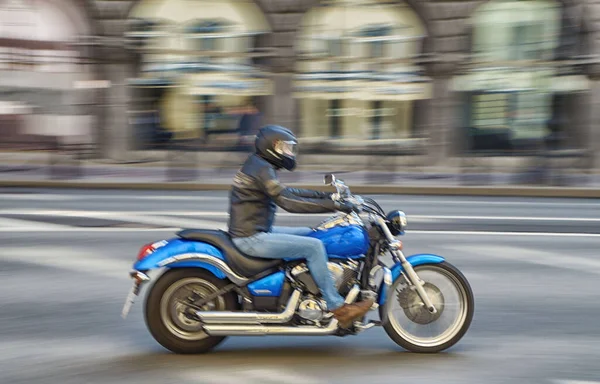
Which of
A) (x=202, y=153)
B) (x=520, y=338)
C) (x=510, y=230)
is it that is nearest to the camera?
(x=520, y=338)

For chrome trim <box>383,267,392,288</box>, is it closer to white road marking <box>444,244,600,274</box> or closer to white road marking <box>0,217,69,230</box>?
white road marking <box>444,244,600,274</box>

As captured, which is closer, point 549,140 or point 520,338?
point 520,338

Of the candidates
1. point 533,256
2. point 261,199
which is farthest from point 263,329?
point 533,256

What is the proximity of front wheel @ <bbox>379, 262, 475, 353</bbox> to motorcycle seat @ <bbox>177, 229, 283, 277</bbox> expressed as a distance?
0.77 meters

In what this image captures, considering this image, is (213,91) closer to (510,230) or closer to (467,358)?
(510,230)

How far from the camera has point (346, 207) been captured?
5.64m

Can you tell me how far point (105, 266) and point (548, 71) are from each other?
1639cm

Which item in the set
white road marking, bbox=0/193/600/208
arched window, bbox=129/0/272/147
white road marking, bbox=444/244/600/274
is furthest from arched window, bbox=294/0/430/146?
white road marking, bbox=444/244/600/274

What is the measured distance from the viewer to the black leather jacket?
18.4ft

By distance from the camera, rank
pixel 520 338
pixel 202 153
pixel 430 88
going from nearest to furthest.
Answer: pixel 520 338 < pixel 202 153 < pixel 430 88

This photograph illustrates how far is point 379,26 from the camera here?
23312mm

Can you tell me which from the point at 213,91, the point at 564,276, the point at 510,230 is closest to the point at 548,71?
the point at 213,91

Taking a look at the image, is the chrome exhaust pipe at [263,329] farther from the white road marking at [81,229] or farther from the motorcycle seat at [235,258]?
the white road marking at [81,229]

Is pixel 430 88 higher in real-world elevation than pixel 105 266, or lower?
higher
